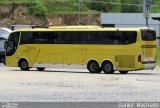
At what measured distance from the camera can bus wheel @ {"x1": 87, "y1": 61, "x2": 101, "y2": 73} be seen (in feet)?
120

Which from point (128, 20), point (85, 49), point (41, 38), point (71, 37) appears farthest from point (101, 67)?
point (128, 20)

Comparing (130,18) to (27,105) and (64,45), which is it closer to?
(64,45)

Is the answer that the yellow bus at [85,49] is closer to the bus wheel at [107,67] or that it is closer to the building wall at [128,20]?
the bus wheel at [107,67]

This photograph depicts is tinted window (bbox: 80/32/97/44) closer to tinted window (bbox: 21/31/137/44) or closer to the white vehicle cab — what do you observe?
tinted window (bbox: 21/31/137/44)

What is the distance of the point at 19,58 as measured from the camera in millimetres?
40156

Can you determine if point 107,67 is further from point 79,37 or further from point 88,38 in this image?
point 79,37

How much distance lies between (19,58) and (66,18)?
159ft

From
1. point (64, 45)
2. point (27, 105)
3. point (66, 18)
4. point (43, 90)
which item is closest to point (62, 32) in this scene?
point (64, 45)

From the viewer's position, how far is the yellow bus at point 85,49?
3544 centimetres

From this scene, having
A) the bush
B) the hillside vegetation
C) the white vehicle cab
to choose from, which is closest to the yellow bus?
the white vehicle cab

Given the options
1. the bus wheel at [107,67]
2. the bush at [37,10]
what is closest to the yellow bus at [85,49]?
the bus wheel at [107,67]

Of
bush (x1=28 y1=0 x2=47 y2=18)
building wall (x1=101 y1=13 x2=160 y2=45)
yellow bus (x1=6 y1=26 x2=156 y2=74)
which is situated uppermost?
bush (x1=28 y1=0 x2=47 y2=18)

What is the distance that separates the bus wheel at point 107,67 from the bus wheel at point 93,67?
0.38 metres

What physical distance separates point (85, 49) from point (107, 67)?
195 cm
